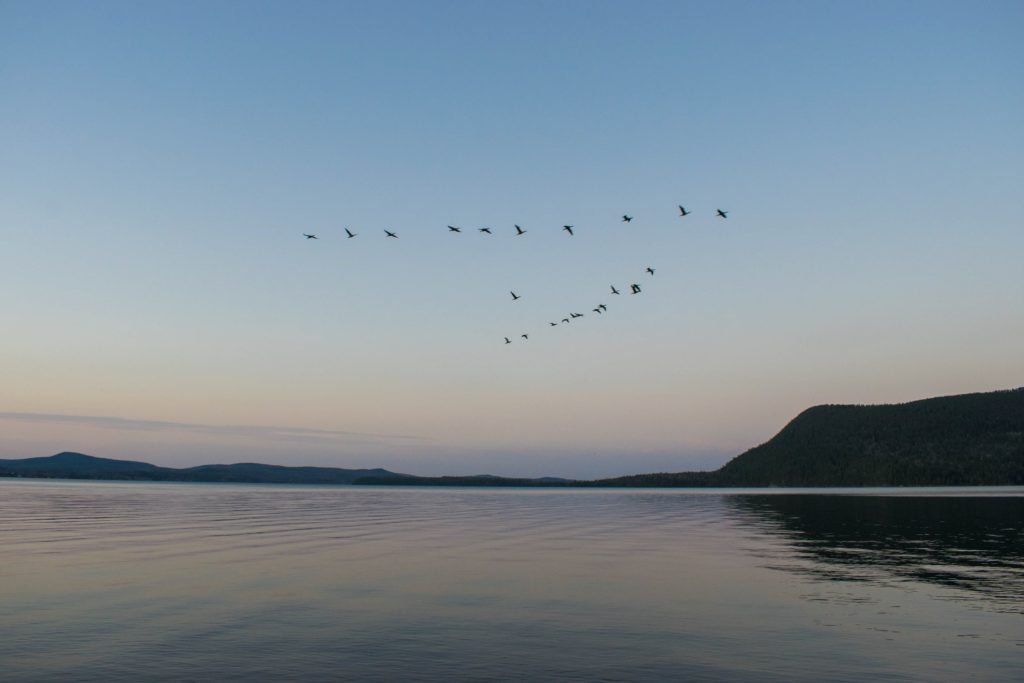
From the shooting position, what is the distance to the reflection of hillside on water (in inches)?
1366

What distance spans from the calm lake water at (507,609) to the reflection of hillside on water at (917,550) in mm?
293

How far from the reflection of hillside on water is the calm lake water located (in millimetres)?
293

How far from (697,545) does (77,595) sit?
3811cm

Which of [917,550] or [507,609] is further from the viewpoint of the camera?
[917,550]

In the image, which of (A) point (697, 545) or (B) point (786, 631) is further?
(A) point (697, 545)

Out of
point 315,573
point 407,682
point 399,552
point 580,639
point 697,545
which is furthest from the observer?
point 697,545

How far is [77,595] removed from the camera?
97.8 ft

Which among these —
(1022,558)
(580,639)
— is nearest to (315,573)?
(580,639)

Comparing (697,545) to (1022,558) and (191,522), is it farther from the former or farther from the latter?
(191,522)

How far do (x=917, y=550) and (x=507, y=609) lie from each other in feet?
103

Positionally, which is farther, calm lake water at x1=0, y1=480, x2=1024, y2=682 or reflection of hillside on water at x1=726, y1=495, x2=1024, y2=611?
reflection of hillside on water at x1=726, y1=495, x2=1024, y2=611

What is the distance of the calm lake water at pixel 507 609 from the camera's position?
19984mm

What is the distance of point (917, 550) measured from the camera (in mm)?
47062

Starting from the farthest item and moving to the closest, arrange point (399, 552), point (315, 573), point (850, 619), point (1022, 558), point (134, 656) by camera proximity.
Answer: point (399, 552)
point (1022, 558)
point (315, 573)
point (850, 619)
point (134, 656)
